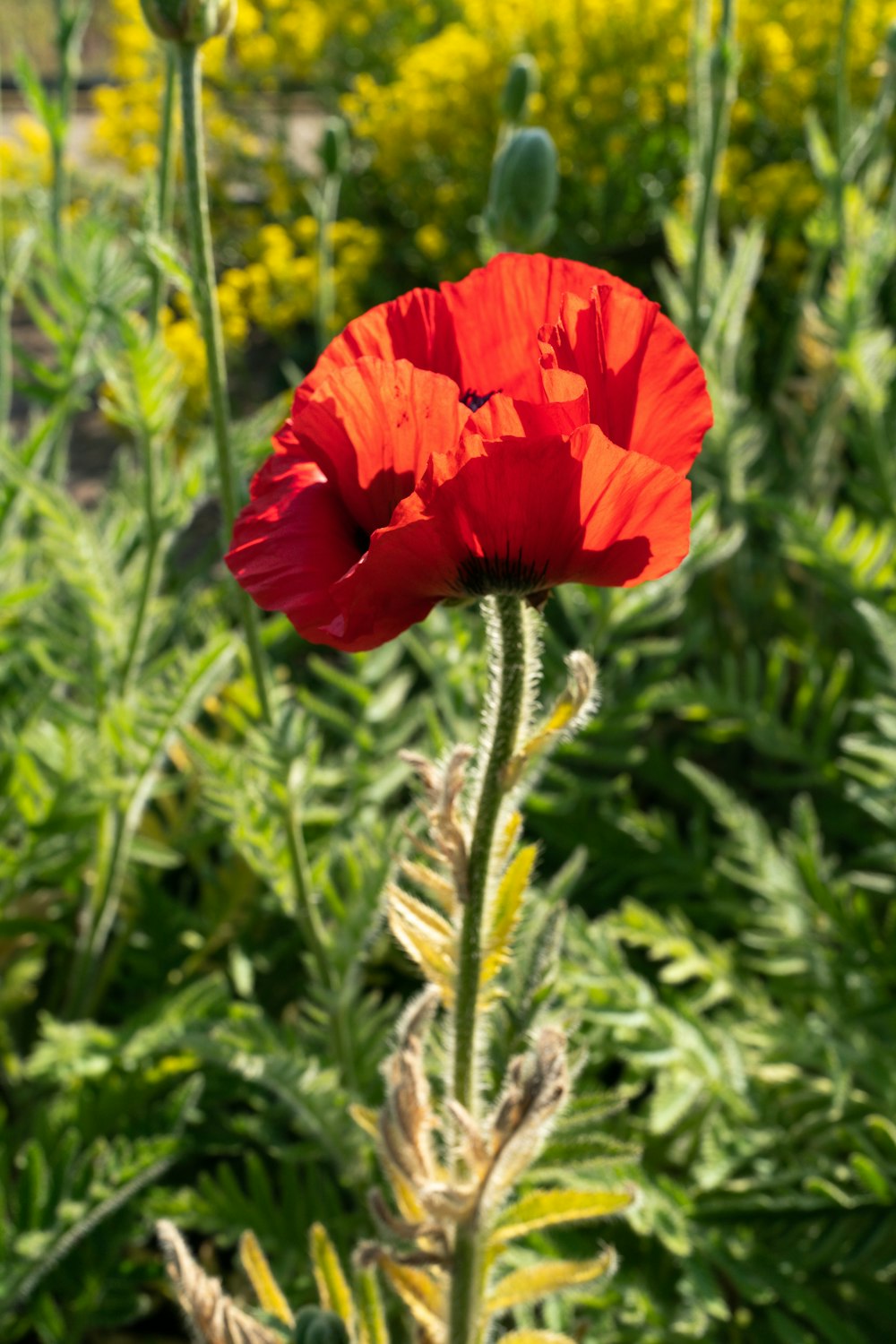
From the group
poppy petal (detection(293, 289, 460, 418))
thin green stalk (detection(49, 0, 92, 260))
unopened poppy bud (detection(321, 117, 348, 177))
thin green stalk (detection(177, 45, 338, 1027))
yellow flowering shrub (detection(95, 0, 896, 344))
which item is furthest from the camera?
yellow flowering shrub (detection(95, 0, 896, 344))

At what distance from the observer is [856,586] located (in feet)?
4.96

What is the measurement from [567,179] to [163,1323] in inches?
110

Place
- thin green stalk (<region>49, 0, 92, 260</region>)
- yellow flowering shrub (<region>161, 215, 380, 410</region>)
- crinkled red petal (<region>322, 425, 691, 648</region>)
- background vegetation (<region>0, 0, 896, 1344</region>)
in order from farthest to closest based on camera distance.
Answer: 1. yellow flowering shrub (<region>161, 215, 380, 410</region>)
2. thin green stalk (<region>49, 0, 92, 260</region>)
3. background vegetation (<region>0, 0, 896, 1344</region>)
4. crinkled red petal (<region>322, 425, 691, 648</region>)

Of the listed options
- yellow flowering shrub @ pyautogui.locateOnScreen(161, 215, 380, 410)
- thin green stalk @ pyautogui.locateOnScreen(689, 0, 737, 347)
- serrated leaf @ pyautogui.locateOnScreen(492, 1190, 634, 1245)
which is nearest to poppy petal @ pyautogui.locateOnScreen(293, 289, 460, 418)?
serrated leaf @ pyautogui.locateOnScreen(492, 1190, 634, 1245)

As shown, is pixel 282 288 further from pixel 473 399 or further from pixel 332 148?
pixel 473 399

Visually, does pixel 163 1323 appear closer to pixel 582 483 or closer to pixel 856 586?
pixel 856 586

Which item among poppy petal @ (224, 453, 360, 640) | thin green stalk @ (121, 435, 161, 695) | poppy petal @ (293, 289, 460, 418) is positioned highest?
poppy petal @ (293, 289, 460, 418)

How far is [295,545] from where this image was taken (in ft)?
1.92

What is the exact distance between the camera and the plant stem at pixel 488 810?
0.58 metres

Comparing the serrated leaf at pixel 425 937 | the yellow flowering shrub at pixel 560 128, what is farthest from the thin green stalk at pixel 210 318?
the yellow flowering shrub at pixel 560 128

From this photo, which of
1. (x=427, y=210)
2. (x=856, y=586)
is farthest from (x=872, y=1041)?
(x=427, y=210)

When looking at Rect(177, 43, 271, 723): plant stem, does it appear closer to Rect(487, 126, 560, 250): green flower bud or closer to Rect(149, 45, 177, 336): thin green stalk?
Rect(149, 45, 177, 336): thin green stalk

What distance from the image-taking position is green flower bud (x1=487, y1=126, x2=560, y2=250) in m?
1.22

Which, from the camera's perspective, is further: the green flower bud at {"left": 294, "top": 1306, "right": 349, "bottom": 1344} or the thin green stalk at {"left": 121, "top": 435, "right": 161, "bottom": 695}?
the thin green stalk at {"left": 121, "top": 435, "right": 161, "bottom": 695}
